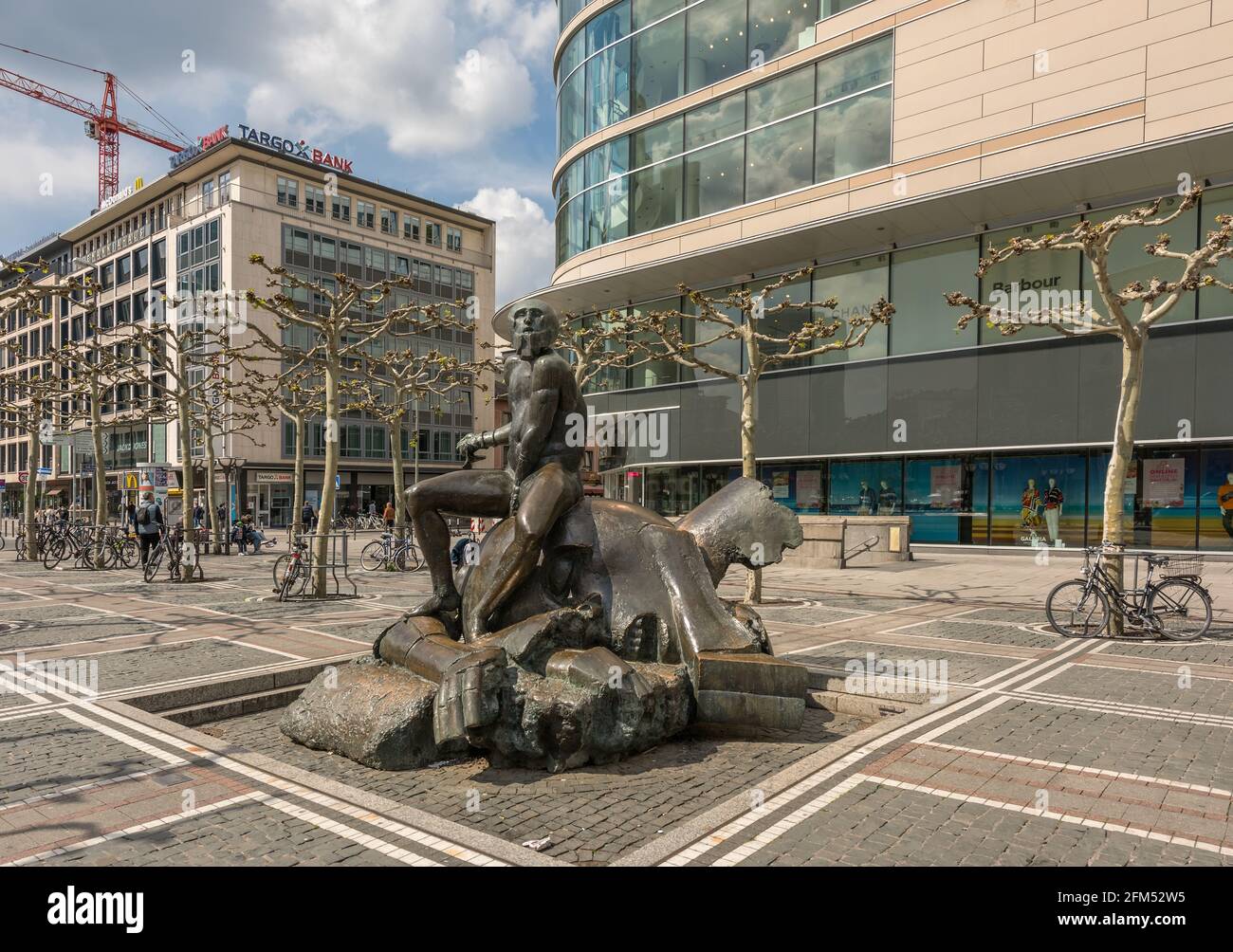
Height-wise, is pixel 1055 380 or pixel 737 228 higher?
pixel 737 228

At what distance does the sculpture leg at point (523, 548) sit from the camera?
5.73 meters

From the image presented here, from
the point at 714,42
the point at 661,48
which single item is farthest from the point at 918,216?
the point at 661,48

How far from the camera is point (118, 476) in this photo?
197 feet

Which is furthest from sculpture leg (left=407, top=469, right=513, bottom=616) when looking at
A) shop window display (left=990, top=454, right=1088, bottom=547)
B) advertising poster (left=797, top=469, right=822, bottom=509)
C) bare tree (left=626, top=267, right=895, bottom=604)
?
advertising poster (left=797, top=469, right=822, bottom=509)

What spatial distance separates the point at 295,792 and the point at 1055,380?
76.0 ft

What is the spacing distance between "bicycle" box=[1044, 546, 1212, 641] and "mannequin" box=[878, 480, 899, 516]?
49.0 ft

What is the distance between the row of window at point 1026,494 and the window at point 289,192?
3855 cm

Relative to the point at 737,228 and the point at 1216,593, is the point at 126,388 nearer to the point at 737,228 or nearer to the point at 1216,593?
the point at 737,228

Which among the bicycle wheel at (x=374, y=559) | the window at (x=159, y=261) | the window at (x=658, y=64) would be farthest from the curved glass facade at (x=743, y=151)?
the window at (x=159, y=261)

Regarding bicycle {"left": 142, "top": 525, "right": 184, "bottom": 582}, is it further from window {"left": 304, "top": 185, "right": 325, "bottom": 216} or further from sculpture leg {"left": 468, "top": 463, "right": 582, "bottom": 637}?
window {"left": 304, "top": 185, "right": 325, "bottom": 216}

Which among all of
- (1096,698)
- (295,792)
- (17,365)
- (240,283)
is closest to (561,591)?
(295,792)

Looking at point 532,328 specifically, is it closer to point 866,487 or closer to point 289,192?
point 866,487

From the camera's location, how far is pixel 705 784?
4965 mm

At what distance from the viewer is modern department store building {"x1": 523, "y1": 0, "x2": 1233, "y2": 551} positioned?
2070 cm
